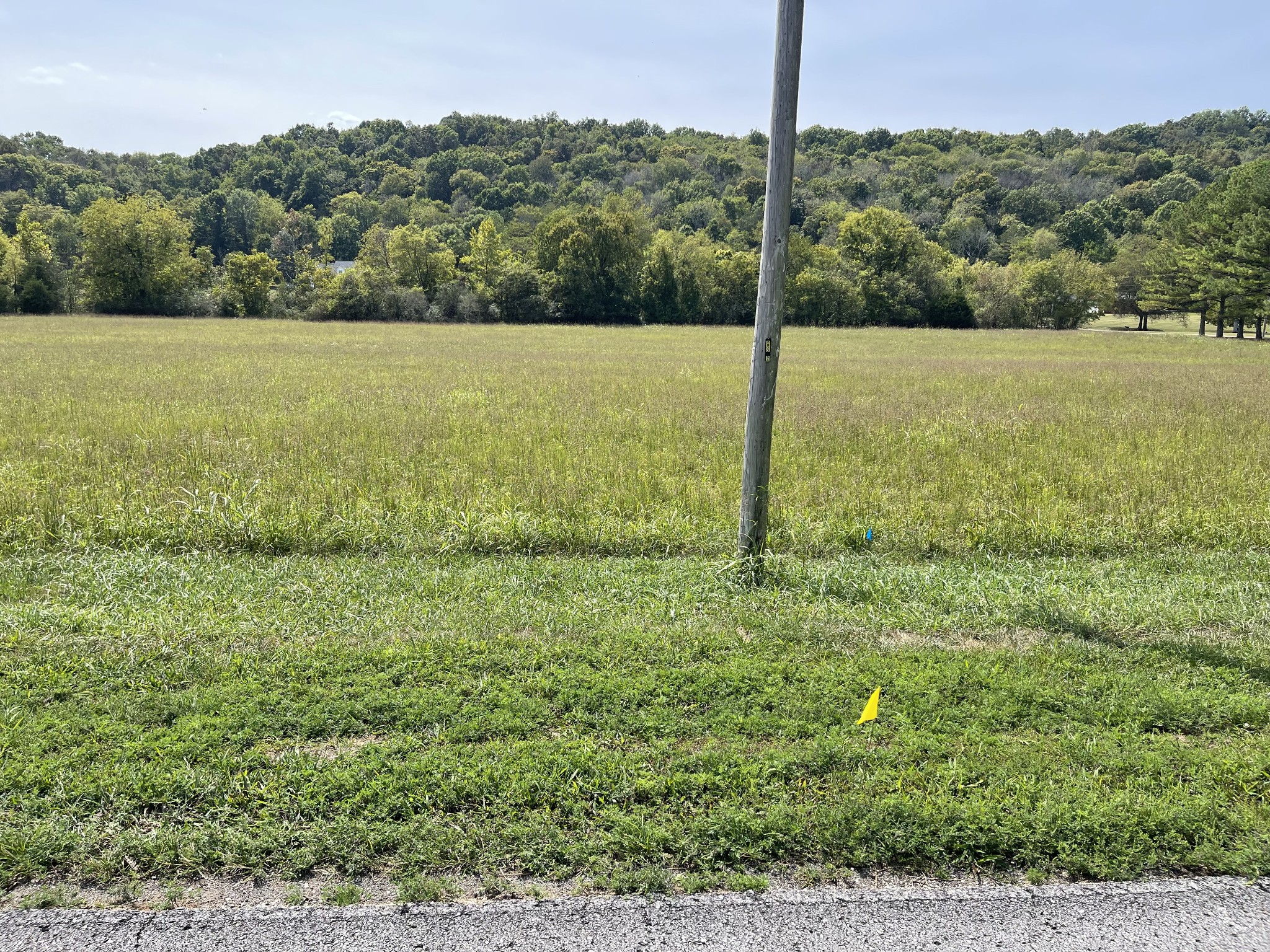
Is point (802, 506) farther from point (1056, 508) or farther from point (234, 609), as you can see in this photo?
point (234, 609)

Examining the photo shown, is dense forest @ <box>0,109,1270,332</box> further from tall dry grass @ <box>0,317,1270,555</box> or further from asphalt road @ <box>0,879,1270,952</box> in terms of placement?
asphalt road @ <box>0,879,1270,952</box>

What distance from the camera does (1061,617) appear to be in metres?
5.63

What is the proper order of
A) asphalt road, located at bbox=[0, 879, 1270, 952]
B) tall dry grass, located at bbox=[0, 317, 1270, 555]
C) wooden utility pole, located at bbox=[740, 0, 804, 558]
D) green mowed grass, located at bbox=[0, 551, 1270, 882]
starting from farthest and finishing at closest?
tall dry grass, located at bbox=[0, 317, 1270, 555] → wooden utility pole, located at bbox=[740, 0, 804, 558] → green mowed grass, located at bbox=[0, 551, 1270, 882] → asphalt road, located at bbox=[0, 879, 1270, 952]

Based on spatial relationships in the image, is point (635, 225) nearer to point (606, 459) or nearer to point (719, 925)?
point (606, 459)

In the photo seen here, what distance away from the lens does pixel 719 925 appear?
2.70m

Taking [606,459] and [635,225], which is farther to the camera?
[635,225]

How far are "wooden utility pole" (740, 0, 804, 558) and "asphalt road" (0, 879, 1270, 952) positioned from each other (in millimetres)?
3958

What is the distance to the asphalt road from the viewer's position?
2602 mm

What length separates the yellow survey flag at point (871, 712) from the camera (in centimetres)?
405

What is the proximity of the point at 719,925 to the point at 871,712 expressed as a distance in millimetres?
1709

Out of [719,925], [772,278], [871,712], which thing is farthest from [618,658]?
[772,278]

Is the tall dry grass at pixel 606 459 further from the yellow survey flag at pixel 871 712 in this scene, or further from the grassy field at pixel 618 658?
the yellow survey flag at pixel 871 712

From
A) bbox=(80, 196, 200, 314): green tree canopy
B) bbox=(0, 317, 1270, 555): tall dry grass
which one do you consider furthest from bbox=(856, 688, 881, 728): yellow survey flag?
bbox=(80, 196, 200, 314): green tree canopy

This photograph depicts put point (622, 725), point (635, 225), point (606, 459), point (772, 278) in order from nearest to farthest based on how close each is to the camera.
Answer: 1. point (622, 725)
2. point (772, 278)
3. point (606, 459)
4. point (635, 225)
